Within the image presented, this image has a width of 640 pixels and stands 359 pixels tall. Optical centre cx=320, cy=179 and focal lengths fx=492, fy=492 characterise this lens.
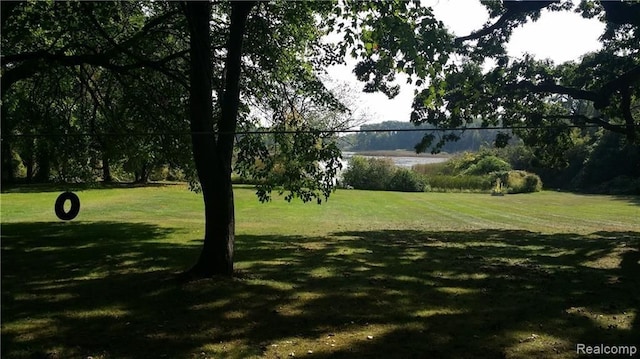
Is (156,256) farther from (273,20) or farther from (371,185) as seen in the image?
(371,185)

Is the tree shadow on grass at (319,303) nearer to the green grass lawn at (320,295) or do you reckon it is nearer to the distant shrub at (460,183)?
the green grass lawn at (320,295)

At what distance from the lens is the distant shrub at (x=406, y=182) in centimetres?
4138

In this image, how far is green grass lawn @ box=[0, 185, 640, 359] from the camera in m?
4.94

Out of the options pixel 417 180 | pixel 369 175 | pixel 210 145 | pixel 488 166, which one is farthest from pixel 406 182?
pixel 210 145

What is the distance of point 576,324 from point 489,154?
154 ft

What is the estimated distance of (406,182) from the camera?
41.5 meters

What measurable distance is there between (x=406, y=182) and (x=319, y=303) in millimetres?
35791

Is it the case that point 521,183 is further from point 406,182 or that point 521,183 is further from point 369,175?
point 369,175

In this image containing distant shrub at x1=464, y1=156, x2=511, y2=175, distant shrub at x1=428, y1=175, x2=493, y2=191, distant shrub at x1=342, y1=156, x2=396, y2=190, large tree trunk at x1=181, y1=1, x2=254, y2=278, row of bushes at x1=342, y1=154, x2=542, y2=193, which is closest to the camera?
large tree trunk at x1=181, y1=1, x2=254, y2=278

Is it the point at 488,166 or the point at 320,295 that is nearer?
the point at 320,295

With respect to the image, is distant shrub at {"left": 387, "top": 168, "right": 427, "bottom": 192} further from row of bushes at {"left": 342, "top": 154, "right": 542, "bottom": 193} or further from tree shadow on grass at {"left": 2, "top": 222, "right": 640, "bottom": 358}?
tree shadow on grass at {"left": 2, "top": 222, "right": 640, "bottom": 358}

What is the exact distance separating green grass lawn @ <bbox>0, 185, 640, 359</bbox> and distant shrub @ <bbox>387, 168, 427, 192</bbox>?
1021 inches

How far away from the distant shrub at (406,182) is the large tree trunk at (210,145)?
1363 inches

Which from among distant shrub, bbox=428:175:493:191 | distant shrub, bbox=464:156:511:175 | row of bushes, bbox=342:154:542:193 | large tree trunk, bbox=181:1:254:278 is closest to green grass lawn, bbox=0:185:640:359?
large tree trunk, bbox=181:1:254:278
